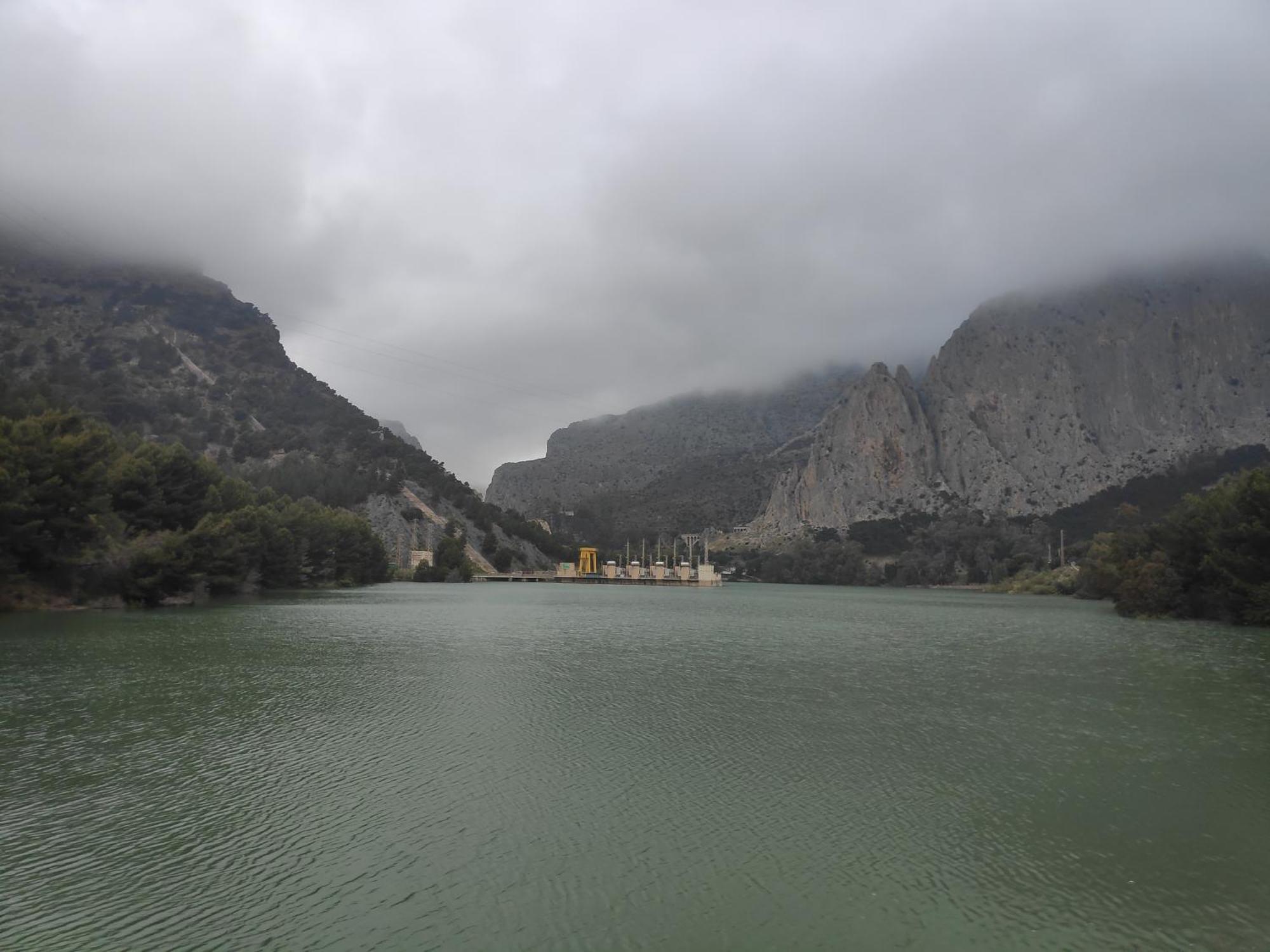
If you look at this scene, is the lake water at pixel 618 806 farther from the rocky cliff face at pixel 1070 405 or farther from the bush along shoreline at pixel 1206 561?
the rocky cliff face at pixel 1070 405

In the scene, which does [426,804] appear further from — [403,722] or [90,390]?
[90,390]

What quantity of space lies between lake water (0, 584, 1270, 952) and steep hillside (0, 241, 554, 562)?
98.5 meters

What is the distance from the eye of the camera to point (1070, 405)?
176 meters

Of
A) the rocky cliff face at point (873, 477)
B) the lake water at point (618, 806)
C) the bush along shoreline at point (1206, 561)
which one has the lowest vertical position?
the lake water at point (618, 806)

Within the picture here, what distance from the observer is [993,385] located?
187875mm

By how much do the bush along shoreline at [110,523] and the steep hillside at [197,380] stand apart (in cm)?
5754

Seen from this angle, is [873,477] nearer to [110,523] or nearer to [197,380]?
[197,380]

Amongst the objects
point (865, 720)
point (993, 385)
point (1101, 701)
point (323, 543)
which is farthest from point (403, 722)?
point (993, 385)

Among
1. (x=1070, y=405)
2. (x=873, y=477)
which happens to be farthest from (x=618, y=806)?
(x=873, y=477)

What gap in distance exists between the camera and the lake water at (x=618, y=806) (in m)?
7.95

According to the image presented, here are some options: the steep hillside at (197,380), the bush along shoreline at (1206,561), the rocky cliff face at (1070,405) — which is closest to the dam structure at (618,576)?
the steep hillside at (197,380)

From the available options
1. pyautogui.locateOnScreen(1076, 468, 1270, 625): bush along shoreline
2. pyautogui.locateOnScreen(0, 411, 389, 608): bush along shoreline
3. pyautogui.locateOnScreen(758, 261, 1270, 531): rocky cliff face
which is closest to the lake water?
pyautogui.locateOnScreen(0, 411, 389, 608): bush along shoreline

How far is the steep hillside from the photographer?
119875 millimetres

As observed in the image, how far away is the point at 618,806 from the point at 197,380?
156195 mm
